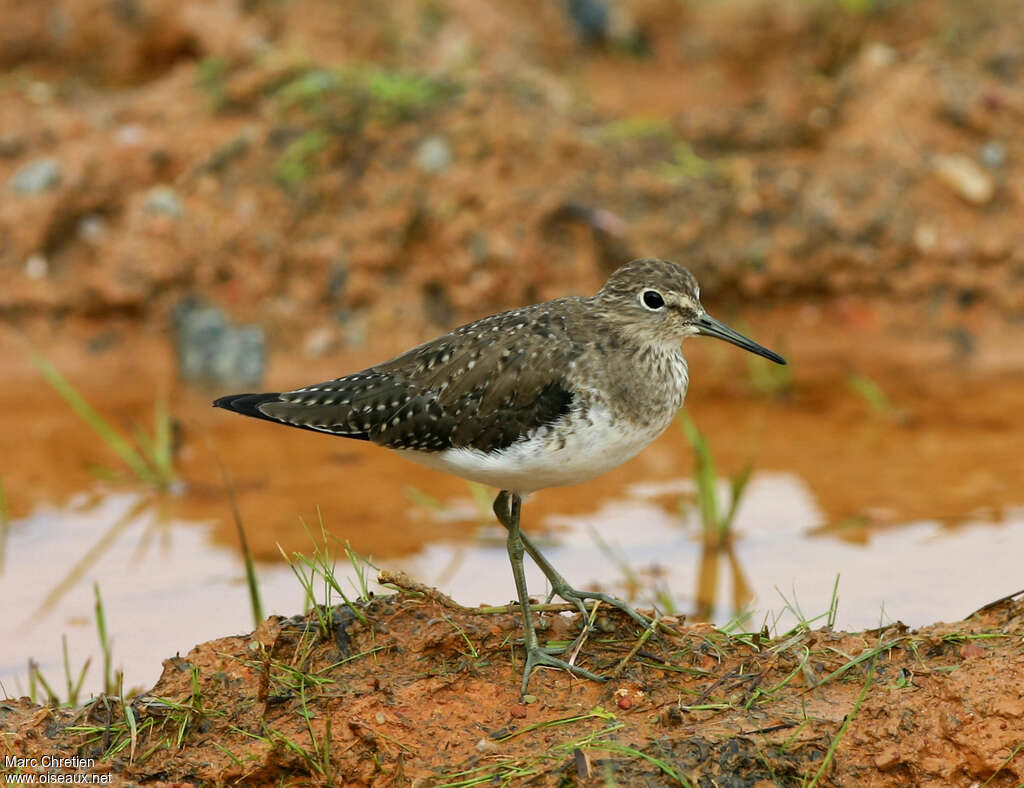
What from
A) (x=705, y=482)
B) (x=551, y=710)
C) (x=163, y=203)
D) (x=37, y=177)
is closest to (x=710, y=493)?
(x=705, y=482)

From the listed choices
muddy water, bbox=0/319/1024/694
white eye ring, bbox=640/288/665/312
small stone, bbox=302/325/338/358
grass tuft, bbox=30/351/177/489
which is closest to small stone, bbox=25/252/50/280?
muddy water, bbox=0/319/1024/694

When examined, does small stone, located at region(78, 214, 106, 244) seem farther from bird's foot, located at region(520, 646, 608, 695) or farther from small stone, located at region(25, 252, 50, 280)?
bird's foot, located at region(520, 646, 608, 695)

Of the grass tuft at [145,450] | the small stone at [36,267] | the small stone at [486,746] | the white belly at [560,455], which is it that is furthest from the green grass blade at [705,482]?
the small stone at [36,267]

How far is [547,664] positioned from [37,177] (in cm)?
724

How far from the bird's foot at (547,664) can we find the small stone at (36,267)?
676 centimetres

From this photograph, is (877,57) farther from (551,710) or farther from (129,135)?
(551,710)

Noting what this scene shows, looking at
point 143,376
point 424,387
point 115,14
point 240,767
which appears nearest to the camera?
point 240,767

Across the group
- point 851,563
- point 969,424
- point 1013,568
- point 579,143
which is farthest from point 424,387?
point 579,143

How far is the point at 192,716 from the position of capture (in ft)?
15.5

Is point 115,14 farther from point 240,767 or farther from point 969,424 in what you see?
point 240,767

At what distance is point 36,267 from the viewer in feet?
33.9

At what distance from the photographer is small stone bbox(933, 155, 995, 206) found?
10.3 meters

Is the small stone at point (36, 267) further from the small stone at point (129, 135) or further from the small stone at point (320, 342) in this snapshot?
the small stone at point (320, 342)

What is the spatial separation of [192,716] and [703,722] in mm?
1796
